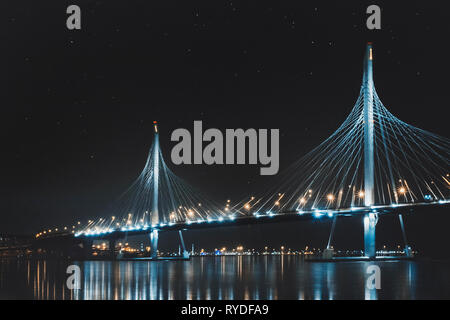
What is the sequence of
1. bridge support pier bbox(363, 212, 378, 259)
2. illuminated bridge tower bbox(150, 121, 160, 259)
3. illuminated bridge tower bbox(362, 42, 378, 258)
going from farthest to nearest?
illuminated bridge tower bbox(150, 121, 160, 259) → bridge support pier bbox(363, 212, 378, 259) → illuminated bridge tower bbox(362, 42, 378, 258)

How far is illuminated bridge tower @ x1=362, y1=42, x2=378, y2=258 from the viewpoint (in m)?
46.5

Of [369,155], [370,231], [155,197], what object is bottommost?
[370,231]

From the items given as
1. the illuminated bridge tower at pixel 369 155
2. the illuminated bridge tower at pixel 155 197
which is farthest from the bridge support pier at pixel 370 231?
the illuminated bridge tower at pixel 155 197

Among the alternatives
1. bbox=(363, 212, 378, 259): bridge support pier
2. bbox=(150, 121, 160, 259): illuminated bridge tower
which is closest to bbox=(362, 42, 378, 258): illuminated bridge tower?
bbox=(363, 212, 378, 259): bridge support pier

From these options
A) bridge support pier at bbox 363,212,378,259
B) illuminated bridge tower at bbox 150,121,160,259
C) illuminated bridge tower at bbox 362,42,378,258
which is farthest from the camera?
illuminated bridge tower at bbox 150,121,160,259

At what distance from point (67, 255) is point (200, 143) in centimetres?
8122

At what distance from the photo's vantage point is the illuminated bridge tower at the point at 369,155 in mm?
46500

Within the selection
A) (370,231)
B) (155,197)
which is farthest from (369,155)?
(155,197)

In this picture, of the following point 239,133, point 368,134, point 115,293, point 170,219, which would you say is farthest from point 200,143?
point 170,219

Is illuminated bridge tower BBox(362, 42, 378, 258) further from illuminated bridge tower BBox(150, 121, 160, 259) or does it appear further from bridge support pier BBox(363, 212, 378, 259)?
illuminated bridge tower BBox(150, 121, 160, 259)

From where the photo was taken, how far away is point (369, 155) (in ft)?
155

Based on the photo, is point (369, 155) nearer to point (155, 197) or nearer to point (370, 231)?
point (370, 231)

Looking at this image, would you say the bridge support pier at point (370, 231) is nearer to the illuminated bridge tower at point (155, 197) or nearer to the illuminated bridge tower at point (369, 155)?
the illuminated bridge tower at point (369, 155)
